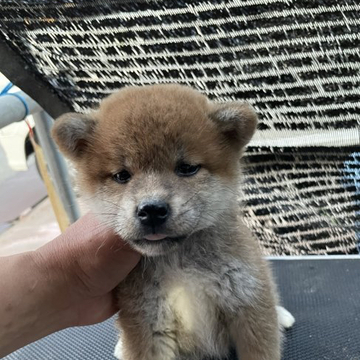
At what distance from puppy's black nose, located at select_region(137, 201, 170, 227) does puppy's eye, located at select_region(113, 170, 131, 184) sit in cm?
10

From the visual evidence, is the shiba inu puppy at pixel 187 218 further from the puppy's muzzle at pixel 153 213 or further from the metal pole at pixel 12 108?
the metal pole at pixel 12 108

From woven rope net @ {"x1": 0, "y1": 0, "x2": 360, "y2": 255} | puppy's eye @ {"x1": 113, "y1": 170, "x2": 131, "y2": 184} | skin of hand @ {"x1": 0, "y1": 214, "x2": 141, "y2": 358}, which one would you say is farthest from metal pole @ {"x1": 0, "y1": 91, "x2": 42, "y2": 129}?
puppy's eye @ {"x1": 113, "y1": 170, "x2": 131, "y2": 184}

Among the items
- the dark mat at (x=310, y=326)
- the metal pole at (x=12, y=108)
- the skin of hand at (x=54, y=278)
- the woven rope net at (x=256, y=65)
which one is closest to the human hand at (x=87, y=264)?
the skin of hand at (x=54, y=278)

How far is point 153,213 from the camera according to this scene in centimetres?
82

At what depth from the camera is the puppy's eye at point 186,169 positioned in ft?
2.92

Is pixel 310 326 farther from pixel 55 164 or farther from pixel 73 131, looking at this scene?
pixel 55 164

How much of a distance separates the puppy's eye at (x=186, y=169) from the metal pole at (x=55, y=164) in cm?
93

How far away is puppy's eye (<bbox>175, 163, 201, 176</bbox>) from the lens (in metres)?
0.89

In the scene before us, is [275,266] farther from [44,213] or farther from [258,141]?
[44,213]

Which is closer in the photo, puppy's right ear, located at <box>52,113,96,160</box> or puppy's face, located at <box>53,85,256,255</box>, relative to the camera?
puppy's face, located at <box>53,85,256,255</box>

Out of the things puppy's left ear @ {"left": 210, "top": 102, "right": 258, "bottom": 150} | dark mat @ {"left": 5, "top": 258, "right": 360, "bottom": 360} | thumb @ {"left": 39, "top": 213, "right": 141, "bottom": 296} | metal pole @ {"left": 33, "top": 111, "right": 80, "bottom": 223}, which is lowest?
dark mat @ {"left": 5, "top": 258, "right": 360, "bottom": 360}

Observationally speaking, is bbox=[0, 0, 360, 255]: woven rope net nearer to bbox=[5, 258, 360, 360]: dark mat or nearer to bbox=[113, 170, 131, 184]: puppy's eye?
bbox=[5, 258, 360, 360]: dark mat

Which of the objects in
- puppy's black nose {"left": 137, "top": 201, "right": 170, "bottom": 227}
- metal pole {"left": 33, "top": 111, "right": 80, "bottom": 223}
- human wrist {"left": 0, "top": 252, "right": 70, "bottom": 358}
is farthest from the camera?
metal pole {"left": 33, "top": 111, "right": 80, "bottom": 223}

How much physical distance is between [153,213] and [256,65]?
0.78m
